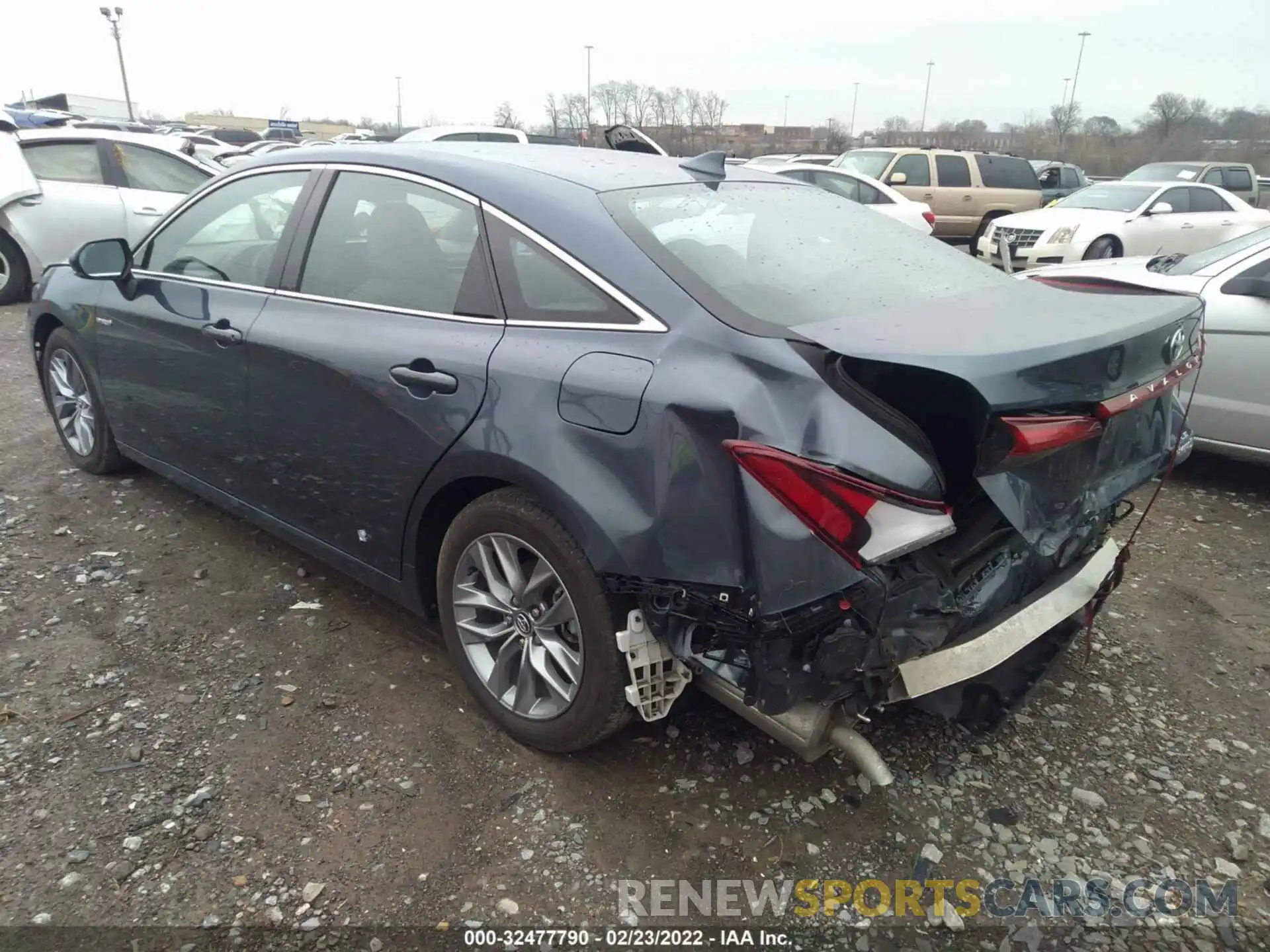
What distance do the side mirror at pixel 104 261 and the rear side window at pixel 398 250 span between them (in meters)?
1.30

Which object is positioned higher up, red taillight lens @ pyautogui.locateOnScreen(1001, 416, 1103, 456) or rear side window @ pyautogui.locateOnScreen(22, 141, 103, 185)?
rear side window @ pyautogui.locateOnScreen(22, 141, 103, 185)

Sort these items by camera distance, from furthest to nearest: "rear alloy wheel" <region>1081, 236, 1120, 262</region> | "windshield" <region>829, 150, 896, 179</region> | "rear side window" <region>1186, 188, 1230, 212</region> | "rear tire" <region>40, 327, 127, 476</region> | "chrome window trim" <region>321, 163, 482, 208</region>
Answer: "windshield" <region>829, 150, 896, 179</region>, "rear side window" <region>1186, 188, 1230, 212</region>, "rear alloy wheel" <region>1081, 236, 1120, 262</region>, "rear tire" <region>40, 327, 127, 476</region>, "chrome window trim" <region>321, 163, 482, 208</region>

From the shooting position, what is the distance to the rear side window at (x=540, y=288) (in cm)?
232

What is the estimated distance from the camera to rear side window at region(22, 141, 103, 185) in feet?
28.9

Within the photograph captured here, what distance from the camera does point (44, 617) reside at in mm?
3316

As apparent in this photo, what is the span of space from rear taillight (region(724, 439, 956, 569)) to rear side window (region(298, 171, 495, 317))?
102 centimetres

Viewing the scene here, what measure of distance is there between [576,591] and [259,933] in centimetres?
109

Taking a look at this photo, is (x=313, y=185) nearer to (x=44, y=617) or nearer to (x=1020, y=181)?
(x=44, y=617)

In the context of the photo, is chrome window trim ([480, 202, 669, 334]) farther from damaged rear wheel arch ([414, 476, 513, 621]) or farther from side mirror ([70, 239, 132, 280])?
side mirror ([70, 239, 132, 280])

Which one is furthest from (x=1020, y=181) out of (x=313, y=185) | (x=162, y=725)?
(x=162, y=725)

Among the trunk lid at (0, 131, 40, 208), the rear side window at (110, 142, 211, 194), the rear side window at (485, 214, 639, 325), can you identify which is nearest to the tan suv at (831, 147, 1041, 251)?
the rear side window at (110, 142, 211, 194)

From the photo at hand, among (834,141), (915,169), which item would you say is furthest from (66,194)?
(834,141)

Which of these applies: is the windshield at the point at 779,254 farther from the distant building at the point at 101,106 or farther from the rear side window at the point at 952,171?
the distant building at the point at 101,106

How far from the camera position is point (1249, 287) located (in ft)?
14.8
